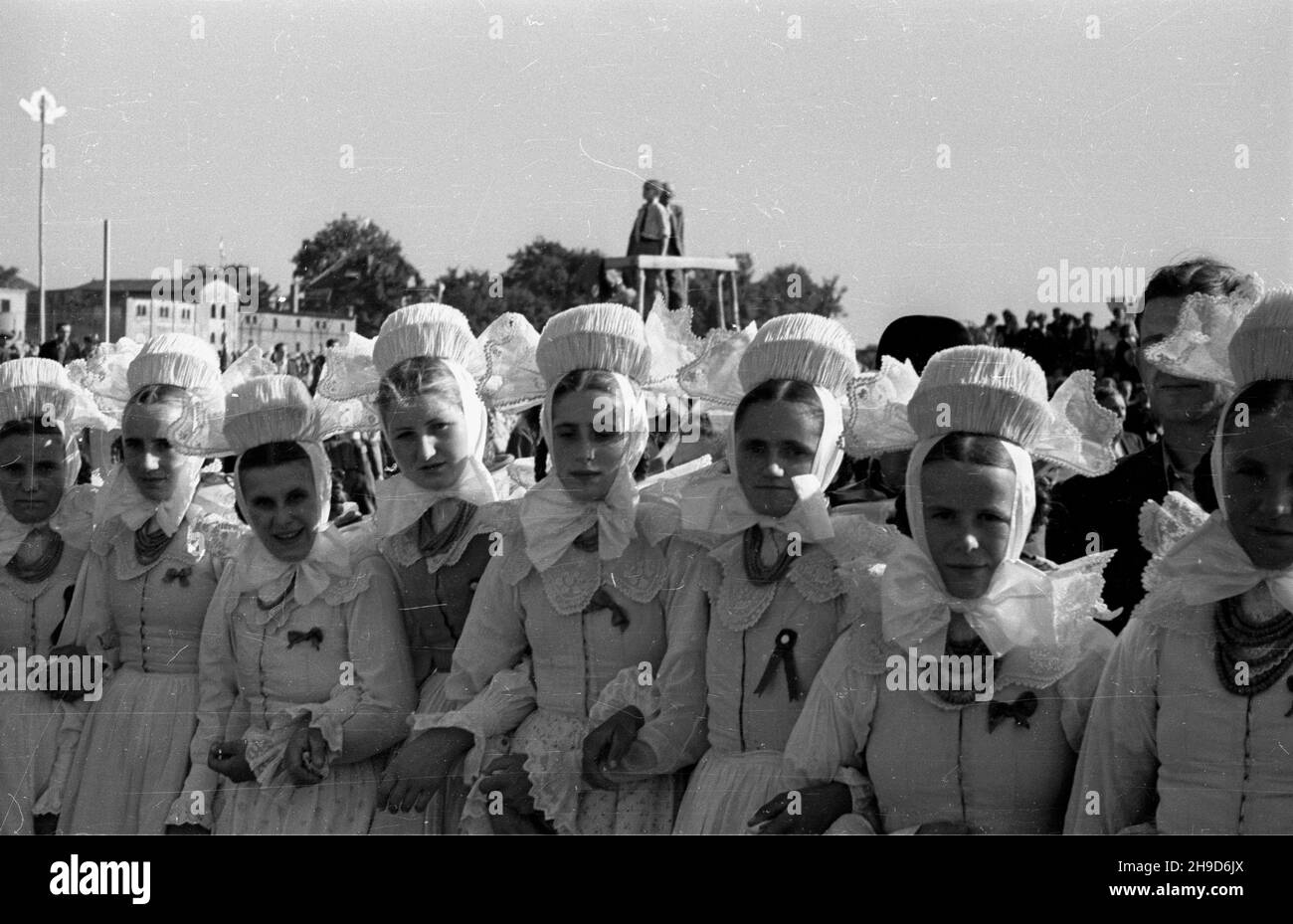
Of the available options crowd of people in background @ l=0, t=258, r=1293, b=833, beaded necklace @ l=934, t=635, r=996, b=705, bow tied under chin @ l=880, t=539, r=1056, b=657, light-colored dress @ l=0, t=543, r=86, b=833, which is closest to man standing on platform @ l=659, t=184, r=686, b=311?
crowd of people in background @ l=0, t=258, r=1293, b=833

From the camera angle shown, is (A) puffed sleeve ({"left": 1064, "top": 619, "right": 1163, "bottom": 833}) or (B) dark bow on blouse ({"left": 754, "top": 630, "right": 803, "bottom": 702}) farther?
(B) dark bow on blouse ({"left": 754, "top": 630, "right": 803, "bottom": 702})

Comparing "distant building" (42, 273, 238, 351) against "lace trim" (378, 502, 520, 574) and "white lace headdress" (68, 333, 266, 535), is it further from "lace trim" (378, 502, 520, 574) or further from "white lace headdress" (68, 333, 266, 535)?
"lace trim" (378, 502, 520, 574)

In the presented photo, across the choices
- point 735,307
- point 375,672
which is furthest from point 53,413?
point 735,307

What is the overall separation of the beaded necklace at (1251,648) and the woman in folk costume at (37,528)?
10.5 ft

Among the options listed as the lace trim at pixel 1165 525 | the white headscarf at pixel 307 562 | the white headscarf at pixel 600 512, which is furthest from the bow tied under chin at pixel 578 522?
the lace trim at pixel 1165 525

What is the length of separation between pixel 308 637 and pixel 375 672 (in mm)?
212

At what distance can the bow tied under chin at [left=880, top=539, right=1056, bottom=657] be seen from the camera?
3.03 meters

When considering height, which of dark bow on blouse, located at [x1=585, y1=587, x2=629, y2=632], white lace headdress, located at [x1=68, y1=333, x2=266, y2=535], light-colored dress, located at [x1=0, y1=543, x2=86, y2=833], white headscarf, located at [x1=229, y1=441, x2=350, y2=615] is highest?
white lace headdress, located at [x1=68, y1=333, x2=266, y2=535]

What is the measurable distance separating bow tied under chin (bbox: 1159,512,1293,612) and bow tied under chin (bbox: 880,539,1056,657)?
0.86 ft

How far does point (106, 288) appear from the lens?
14.3 feet

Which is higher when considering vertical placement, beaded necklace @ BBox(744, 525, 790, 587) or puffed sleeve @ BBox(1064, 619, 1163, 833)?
beaded necklace @ BBox(744, 525, 790, 587)

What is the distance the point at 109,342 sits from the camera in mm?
4469

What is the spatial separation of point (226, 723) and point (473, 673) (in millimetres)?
784

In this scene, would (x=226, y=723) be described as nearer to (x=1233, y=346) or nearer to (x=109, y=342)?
(x=109, y=342)
